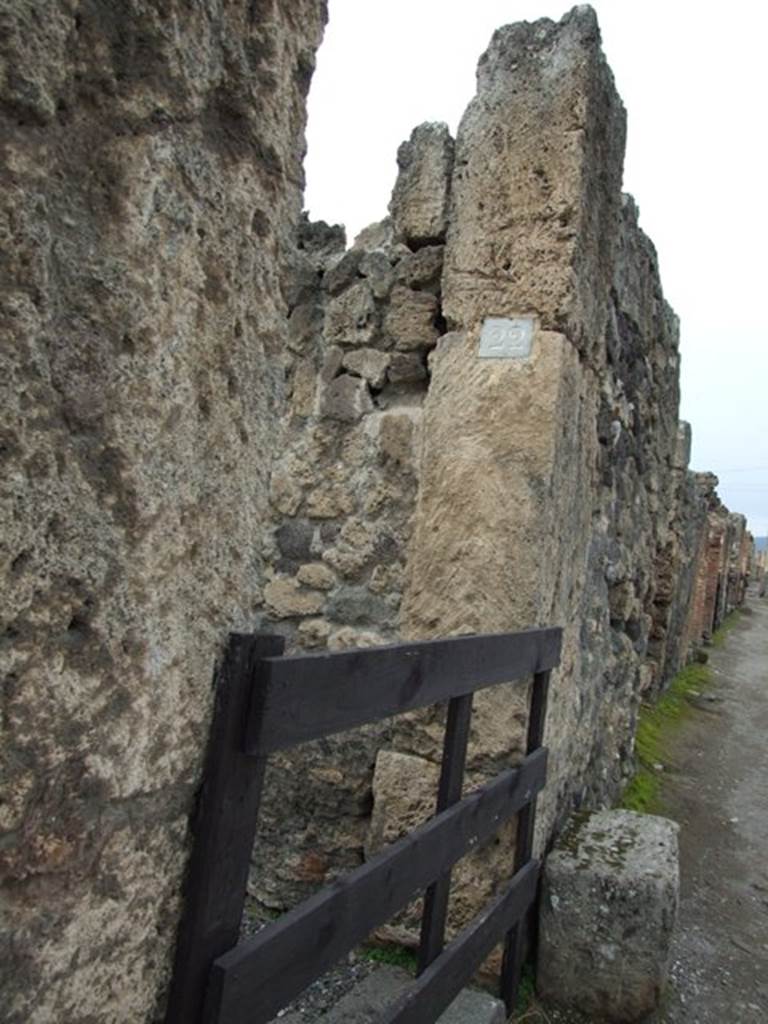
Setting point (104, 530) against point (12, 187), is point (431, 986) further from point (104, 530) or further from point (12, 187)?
point (12, 187)

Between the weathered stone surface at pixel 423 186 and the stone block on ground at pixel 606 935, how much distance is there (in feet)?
7.72

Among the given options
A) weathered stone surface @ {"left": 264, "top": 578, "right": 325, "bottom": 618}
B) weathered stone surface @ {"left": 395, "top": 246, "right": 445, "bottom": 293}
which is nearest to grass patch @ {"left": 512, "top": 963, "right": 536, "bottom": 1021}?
weathered stone surface @ {"left": 264, "top": 578, "right": 325, "bottom": 618}

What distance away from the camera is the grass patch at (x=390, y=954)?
248 cm

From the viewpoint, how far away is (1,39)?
0.71m

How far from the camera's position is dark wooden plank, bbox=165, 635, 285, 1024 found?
94cm

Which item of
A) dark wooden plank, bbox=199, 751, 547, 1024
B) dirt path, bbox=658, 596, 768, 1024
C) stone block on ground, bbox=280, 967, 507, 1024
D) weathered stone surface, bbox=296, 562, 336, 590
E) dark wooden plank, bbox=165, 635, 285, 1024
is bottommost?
dirt path, bbox=658, 596, 768, 1024

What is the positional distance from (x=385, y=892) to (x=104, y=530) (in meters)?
1.00

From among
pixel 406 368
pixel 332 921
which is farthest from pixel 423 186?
pixel 332 921

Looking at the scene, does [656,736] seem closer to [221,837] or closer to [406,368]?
[406,368]

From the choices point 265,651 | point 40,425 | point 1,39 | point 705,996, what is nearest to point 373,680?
point 265,651

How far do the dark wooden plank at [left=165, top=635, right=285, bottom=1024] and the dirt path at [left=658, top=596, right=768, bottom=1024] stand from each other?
2263mm

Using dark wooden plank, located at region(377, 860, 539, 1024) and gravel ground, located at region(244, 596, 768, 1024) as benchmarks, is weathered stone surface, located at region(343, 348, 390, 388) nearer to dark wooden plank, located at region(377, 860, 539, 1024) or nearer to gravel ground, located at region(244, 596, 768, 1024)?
dark wooden plank, located at region(377, 860, 539, 1024)

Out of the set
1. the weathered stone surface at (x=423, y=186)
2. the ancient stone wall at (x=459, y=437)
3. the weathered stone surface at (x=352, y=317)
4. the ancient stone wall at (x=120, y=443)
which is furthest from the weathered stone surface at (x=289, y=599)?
the ancient stone wall at (x=120, y=443)

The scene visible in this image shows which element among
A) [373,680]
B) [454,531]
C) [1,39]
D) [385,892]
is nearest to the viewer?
[1,39]
